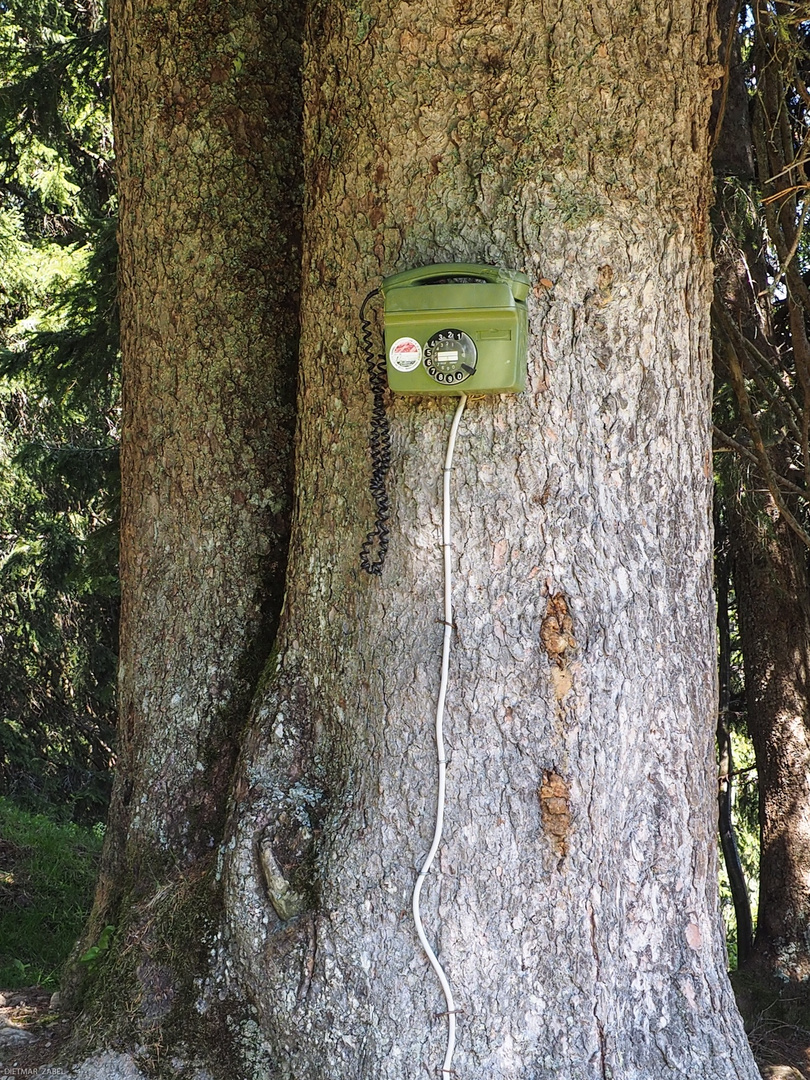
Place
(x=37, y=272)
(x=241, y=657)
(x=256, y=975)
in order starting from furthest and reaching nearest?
(x=37, y=272) < (x=241, y=657) < (x=256, y=975)

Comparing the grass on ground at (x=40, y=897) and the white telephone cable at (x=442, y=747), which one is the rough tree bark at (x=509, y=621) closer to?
the white telephone cable at (x=442, y=747)

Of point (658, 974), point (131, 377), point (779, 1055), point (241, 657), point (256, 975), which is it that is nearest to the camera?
point (658, 974)

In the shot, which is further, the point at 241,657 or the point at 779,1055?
the point at 779,1055

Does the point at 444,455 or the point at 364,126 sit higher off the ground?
the point at 364,126

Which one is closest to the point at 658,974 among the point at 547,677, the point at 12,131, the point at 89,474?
the point at 547,677

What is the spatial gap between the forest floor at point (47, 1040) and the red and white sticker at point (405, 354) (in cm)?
185

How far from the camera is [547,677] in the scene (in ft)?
6.98

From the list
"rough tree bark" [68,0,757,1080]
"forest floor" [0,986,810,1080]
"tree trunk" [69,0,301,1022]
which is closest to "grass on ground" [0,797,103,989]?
"forest floor" [0,986,810,1080]

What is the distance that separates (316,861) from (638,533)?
101cm

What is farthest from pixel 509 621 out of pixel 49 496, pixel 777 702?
pixel 49 496

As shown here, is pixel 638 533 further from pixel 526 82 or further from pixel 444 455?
pixel 526 82

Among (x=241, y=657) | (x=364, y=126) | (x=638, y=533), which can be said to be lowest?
(x=241, y=657)

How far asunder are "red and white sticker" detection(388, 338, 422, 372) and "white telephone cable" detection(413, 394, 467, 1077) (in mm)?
148

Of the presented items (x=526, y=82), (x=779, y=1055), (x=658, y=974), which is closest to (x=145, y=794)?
(x=658, y=974)
